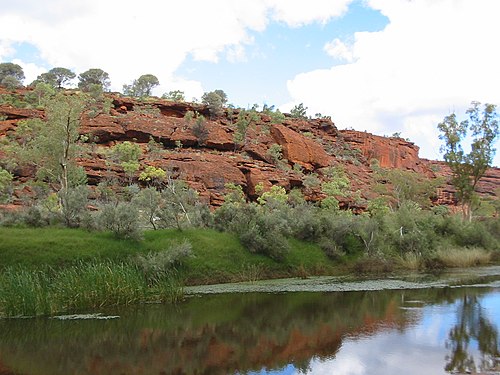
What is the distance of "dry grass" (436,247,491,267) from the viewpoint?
3288cm

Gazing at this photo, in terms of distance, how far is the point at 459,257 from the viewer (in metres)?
33.2

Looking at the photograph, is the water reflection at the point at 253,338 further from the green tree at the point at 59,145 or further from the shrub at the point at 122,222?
the green tree at the point at 59,145

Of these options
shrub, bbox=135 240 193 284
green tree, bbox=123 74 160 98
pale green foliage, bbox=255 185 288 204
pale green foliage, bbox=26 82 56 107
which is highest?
green tree, bbox=123 74 160 98

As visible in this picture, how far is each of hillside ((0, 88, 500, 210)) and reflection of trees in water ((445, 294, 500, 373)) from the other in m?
34.1

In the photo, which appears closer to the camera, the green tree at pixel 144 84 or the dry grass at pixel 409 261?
the dry grass at pixel 409 261

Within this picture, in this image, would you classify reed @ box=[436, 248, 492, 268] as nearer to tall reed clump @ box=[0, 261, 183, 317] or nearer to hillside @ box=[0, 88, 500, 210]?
tall reed clump @ box=[0, 261, 183, 317]

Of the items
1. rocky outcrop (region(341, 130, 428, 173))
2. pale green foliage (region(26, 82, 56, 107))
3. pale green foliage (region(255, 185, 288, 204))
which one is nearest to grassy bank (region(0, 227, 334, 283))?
pale green foliage (region(255, 185, 288, 204))

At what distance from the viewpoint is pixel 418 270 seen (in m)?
31.5

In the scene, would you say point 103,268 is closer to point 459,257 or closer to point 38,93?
point 459,257

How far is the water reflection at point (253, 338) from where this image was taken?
12.1m

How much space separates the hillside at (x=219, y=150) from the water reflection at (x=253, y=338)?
29524 millimetres

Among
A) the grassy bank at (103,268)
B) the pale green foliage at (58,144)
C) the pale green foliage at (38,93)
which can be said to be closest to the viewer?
the grassy bank at (103,268)

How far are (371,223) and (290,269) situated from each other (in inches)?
261

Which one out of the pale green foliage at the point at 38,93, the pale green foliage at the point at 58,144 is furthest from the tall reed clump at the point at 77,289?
the pale green foliage at the point at 38,93
